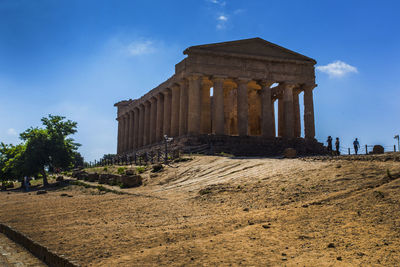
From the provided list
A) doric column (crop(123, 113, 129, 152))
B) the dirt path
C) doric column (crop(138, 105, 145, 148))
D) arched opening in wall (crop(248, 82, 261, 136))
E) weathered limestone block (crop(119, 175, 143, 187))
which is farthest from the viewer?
doric column (crop(123, 113, 129, 152))

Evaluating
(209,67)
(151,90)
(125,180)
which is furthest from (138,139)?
(125,180)

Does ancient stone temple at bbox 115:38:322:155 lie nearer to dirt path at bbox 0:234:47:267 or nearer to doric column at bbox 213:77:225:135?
doric column at bbox 213:77:225:135

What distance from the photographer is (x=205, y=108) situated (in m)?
44.0

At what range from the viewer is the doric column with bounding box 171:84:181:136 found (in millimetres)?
44062

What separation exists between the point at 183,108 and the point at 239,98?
620cm

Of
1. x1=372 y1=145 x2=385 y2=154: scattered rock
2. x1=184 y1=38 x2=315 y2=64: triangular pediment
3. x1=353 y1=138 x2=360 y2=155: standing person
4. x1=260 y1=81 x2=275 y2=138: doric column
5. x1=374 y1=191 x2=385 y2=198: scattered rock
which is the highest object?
x1=184 y1=38 x2=315 y2=64: triangular pediment

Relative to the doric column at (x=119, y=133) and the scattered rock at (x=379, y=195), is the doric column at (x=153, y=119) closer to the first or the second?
the doric column at (x=119, y=133)

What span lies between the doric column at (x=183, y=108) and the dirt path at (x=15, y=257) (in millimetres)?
31117

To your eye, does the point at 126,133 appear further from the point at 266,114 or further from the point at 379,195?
the point at 379,195

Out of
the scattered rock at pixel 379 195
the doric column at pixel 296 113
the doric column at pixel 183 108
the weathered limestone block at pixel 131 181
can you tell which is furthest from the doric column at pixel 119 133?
the scattered rock at pixel 379 195

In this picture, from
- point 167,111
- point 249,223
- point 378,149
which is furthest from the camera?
point 167,111

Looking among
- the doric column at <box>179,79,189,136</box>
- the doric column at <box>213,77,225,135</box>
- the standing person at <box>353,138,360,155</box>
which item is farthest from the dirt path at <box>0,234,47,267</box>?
the doric column at <box>179,79,189,136</box>

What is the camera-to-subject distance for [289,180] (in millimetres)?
15430

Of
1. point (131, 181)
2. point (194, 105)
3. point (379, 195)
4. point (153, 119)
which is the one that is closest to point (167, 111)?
point (153, 119)
